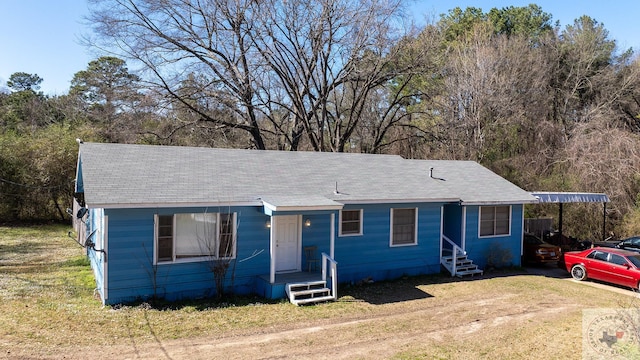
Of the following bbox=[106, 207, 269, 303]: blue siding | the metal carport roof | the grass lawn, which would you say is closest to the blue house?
bbox=[106, 207, 269, 303]: blue siding

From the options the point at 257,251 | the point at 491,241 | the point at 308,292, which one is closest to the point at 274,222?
the point at 257,251

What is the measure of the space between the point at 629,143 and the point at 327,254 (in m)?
18.9

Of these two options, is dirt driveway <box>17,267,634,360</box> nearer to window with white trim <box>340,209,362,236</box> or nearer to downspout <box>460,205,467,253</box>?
window with white trim <box>340,209,362,236</box>

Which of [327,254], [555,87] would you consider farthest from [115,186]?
[555,87]

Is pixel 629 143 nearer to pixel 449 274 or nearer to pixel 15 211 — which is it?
pixel 449 274

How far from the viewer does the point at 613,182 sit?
867 inches

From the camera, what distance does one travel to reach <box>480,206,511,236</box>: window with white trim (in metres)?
16.2

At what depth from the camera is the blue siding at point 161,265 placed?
33.6ft

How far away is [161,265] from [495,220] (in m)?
12.2

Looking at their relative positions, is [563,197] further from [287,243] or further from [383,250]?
[287,243]

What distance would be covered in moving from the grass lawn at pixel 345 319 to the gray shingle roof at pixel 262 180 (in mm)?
2613

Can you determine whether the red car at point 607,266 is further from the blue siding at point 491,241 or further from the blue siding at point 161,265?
the blue siding at point 161,265

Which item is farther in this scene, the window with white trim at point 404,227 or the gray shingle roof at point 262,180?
the window with white trim at point 404,227

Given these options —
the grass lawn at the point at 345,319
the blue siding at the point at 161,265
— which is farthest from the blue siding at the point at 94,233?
the blue siding at the point at 161,265
